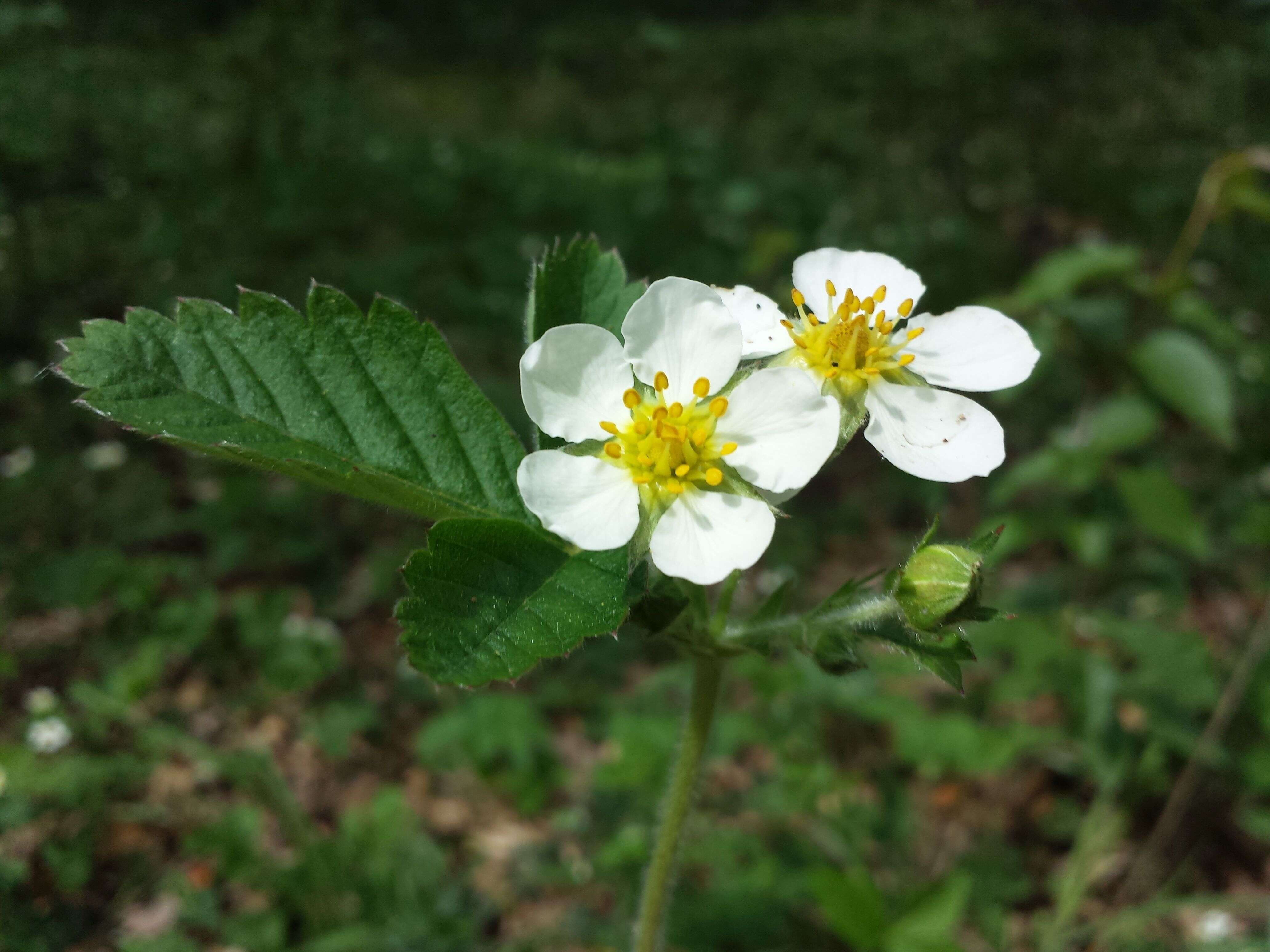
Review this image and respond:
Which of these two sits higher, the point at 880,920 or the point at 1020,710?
the point at 880,920

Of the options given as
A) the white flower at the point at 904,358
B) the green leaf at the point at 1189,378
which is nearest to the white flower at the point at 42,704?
the white flower at the point at 904,358

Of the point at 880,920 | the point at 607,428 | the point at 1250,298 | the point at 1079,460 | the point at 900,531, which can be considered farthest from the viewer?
the point at 1250,298

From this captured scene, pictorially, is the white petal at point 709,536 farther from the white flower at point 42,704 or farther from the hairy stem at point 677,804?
the white flower at point 42,704

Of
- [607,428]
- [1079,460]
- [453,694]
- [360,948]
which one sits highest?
[607,428]

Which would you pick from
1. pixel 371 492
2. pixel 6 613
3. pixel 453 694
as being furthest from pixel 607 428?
pixel 6 613

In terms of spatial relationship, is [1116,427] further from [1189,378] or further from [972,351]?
[972,351]

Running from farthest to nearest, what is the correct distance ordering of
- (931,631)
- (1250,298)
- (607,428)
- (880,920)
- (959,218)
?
(959,218) → (1250,298) → (880,920) → (607,428) → (931,631)

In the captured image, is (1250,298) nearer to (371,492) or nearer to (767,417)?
(767,417)
